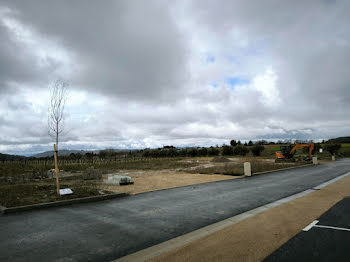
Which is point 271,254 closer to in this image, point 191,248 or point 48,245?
point 191,248

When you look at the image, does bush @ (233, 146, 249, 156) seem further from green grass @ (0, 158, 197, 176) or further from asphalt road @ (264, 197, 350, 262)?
asphalt road @ (264, 197, 350, 262)

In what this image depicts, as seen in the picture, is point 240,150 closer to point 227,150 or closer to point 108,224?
point 227,150

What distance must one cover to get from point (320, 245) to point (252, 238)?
4.07ft

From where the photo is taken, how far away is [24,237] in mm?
5277

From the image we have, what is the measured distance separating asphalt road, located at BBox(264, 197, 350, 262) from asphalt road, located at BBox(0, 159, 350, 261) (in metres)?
2.13

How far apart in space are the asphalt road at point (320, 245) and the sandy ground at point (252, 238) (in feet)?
0.58

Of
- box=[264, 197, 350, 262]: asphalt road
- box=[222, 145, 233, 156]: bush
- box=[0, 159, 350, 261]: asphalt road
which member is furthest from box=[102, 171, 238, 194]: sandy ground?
box=[222, 145, 233, 156]: bush

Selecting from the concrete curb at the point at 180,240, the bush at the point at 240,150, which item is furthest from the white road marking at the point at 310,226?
the bush at the point at 240,150

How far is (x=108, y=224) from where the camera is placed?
242 inches

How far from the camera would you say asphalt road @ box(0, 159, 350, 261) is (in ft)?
14.8

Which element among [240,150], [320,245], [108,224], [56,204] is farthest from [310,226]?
[240,150]

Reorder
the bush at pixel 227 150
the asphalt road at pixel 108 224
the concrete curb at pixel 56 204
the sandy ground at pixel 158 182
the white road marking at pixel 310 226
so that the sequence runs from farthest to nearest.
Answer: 1. the bush at pixel 227 150
2. the sandy ground at pixel 158 182
3. the concrete curb at pixel 56 204
4. the white road marking at pixel 310 226
5. the asphalt road at pixel 108 224

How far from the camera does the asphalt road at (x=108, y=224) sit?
4508mm

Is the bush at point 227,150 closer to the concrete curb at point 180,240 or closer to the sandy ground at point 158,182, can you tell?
the sandy ground at point 158,182
